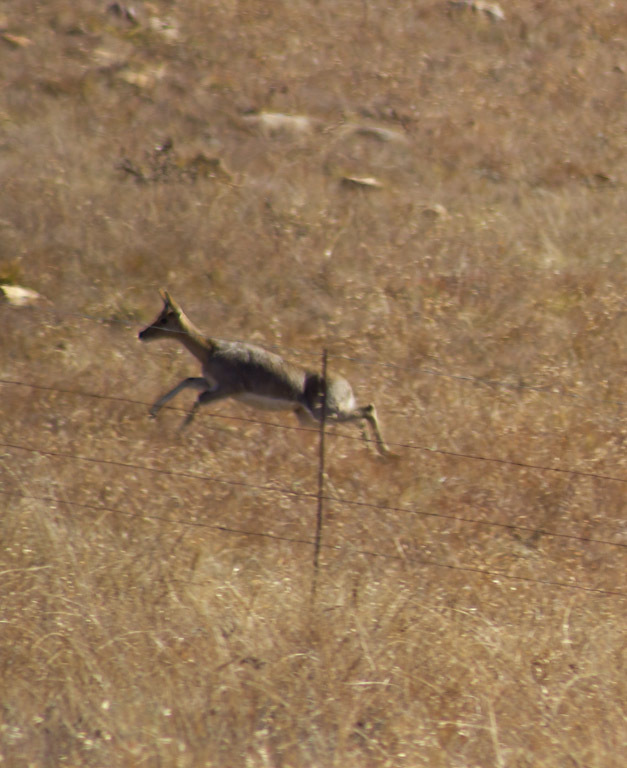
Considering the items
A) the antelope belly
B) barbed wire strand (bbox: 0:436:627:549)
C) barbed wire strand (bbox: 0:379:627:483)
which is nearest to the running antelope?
the antelope belly

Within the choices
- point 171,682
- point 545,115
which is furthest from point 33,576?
point 545,115

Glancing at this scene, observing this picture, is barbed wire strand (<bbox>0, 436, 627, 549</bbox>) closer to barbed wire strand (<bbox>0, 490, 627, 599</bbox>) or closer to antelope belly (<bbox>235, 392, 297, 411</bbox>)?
barbed wire strand (<bbox>0, 490, 627, 599</bbox>)

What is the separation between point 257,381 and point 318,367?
239 centimetres

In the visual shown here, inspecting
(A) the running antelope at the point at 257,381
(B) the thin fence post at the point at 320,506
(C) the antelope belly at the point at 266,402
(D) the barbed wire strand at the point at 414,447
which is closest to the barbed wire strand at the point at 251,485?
(B) the thin fence post at the point at 320,506

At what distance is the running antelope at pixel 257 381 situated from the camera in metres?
9.90

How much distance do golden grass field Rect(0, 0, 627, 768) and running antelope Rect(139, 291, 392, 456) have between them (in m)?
1.14

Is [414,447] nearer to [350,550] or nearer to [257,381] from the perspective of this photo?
[350,550]

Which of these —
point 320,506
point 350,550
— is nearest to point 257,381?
point 320,506

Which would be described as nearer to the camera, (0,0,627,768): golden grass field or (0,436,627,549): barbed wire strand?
(0,0,627,768): golden grass field

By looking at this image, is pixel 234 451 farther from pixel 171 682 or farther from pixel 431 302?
pixel 431 302

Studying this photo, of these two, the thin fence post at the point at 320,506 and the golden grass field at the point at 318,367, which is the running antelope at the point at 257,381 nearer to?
the thin fence post at the point at 320,506

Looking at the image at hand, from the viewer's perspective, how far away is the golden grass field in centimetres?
885

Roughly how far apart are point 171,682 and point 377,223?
26.9ft

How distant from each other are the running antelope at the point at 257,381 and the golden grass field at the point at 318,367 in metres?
1.14
